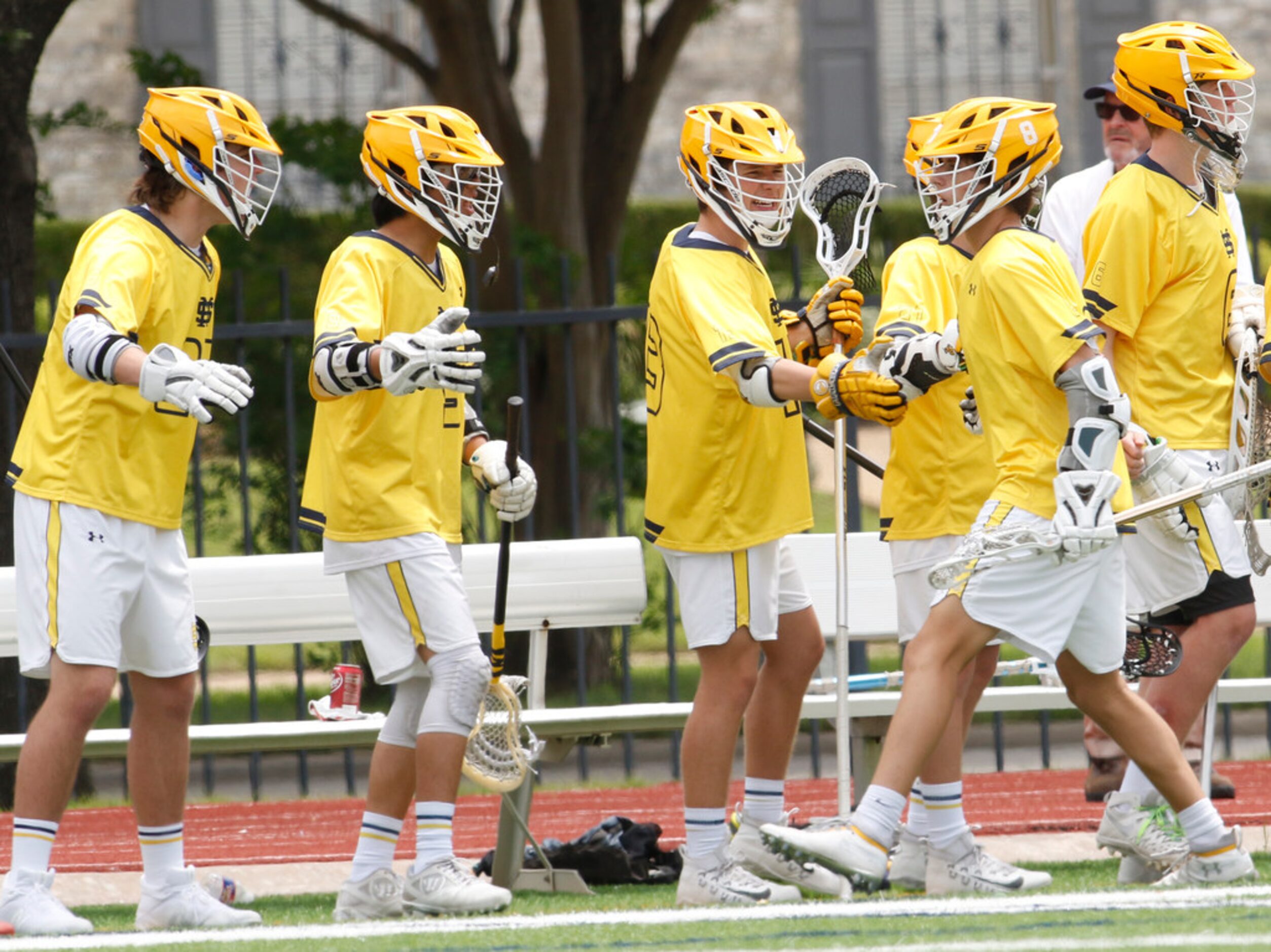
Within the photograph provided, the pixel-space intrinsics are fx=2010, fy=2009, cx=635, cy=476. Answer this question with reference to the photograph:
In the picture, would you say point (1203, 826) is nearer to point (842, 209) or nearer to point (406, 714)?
point (842, 209)

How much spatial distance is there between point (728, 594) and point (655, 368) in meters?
0.68

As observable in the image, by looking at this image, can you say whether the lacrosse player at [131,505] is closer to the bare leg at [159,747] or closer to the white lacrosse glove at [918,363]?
the bare leg at [159,747]

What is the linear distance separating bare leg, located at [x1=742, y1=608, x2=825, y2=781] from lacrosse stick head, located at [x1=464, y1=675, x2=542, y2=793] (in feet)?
Result: 2.10

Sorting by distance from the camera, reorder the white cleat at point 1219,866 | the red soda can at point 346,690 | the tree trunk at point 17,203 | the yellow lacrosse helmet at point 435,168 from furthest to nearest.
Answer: the tree trunk at point 17,203, the red soda can at point 346,690, the yellow lacrosse helmet at point 435,168, the white cleat at point 1219,866

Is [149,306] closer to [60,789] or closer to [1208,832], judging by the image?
[60,789]

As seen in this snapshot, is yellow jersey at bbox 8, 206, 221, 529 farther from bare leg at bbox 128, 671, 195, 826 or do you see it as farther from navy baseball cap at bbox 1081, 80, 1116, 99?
navy baseball cap at bbox 1081, 80, 1116, 99

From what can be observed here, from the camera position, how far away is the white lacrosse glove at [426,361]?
5.05 metres

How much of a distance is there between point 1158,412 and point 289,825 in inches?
161

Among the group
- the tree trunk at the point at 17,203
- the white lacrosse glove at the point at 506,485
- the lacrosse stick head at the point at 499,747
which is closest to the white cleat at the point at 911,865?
the lacrosse stick head at the point at 499,747

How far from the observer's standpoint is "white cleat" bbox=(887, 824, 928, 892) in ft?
18.7

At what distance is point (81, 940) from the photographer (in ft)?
16.1

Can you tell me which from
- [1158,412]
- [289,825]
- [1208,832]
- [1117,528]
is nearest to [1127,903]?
[1208,832]

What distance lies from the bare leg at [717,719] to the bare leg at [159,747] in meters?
1.39

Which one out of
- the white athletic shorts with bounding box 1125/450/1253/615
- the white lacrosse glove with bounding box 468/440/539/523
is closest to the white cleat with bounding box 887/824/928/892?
the white athletic shorts with bounding box 1125/450/1253/615
